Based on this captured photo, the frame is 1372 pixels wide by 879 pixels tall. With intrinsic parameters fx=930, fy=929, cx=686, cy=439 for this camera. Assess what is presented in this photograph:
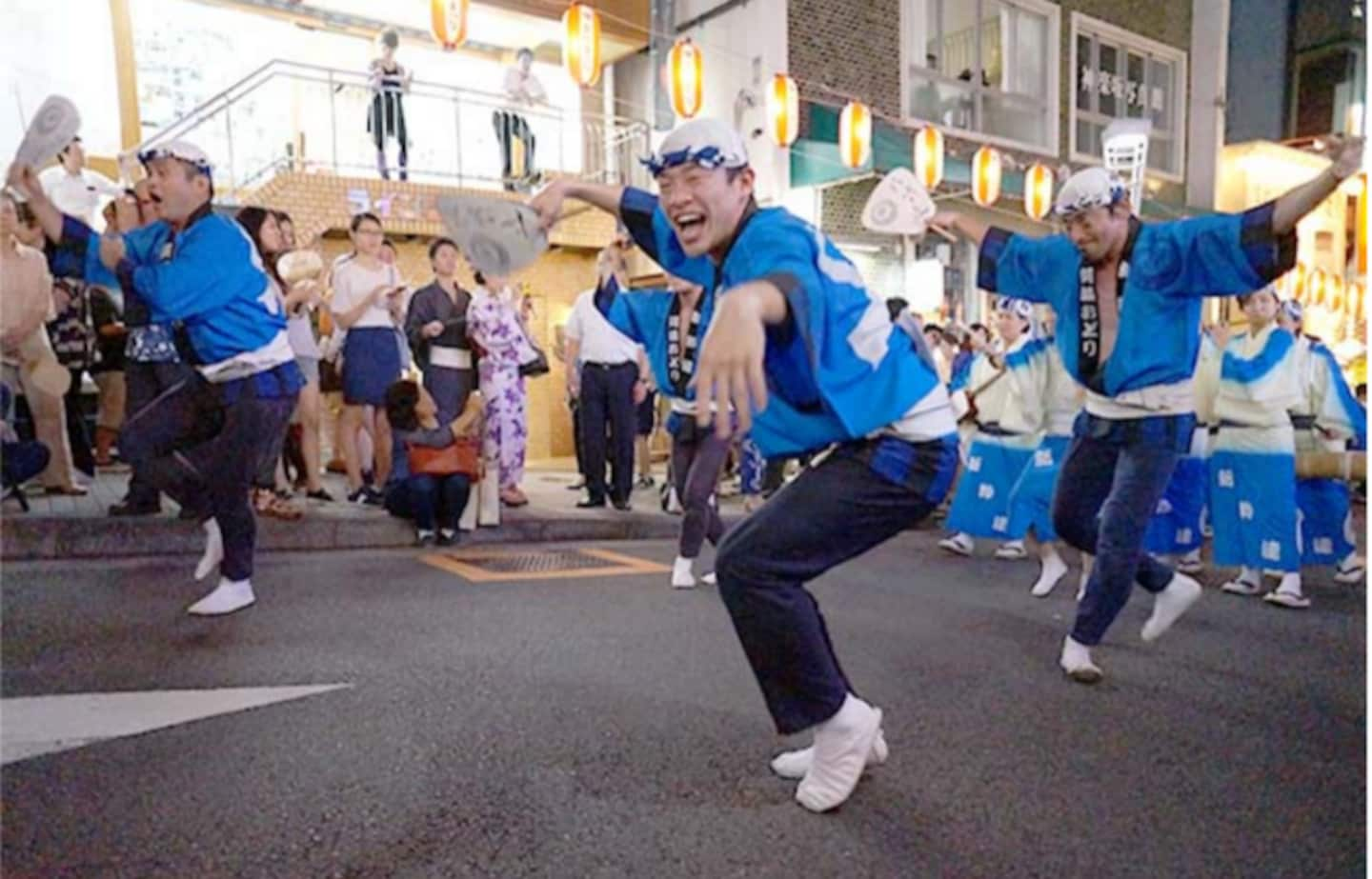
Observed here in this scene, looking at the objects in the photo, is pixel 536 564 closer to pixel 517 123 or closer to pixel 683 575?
pixel 683 575

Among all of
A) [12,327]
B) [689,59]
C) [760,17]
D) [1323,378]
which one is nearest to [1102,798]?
[1323,378]

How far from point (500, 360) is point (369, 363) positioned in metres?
0.94

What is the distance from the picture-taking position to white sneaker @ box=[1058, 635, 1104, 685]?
3559 millimetres

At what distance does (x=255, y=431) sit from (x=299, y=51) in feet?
33.0

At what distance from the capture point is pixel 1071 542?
389 centimetres

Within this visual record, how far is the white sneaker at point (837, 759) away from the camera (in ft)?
7.93

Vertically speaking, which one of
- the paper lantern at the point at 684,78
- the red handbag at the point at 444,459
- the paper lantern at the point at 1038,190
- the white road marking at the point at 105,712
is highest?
the paper lantern at the point at 684,78

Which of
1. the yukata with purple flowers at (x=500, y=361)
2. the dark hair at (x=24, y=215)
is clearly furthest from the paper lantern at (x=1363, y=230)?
the dark hair at (x=24, y=215)

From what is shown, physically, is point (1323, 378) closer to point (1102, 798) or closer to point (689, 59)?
point (1102, 798)

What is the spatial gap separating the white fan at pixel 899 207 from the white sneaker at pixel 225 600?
11.2 feet

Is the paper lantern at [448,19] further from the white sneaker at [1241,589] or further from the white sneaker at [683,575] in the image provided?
the white sneaker at [1241,589]

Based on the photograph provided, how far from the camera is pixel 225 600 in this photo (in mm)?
4207

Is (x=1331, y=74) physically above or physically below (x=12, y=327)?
above

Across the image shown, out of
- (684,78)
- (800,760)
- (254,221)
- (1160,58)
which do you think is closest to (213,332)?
(254,221)
